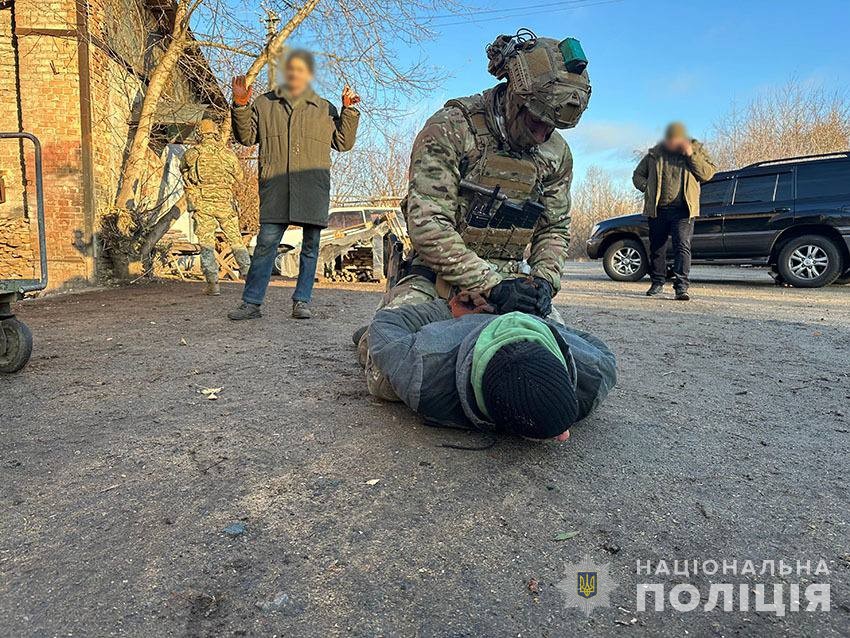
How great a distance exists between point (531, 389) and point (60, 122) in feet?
26.0

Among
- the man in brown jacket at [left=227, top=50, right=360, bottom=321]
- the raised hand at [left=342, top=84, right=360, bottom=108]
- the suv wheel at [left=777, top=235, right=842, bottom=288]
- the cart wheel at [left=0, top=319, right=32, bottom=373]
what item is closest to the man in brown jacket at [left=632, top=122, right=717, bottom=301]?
the suv wheel at [left=777, top=235, right=842, bottom=288]

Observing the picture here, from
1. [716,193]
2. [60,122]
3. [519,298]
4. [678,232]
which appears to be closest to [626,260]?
[716,193]

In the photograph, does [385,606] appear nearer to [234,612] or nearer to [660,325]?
[234,612]

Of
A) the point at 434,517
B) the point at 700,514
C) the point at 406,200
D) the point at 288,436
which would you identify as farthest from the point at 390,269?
the point at 700,514

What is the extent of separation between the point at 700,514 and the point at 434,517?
29.3 inches

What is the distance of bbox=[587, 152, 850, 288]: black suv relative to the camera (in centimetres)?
788

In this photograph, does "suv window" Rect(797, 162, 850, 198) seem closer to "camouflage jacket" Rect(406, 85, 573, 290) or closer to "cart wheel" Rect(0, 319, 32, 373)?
"camouflage jacket" Rect(406, 85, 573, 290)

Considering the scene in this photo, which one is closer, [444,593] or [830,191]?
[444,593]

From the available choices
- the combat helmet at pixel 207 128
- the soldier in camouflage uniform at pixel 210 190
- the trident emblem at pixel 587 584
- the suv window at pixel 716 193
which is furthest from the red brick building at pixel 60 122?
the trident emblem at pixel 587 584

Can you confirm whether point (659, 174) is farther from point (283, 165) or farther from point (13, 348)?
point (13, 348)

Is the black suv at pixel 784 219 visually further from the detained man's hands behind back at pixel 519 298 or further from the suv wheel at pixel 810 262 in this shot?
the detained man's hands behind back at pixel 519 298

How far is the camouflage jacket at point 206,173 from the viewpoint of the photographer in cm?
675

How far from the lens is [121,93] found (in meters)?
8.21

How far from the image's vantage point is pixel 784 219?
810 cm
